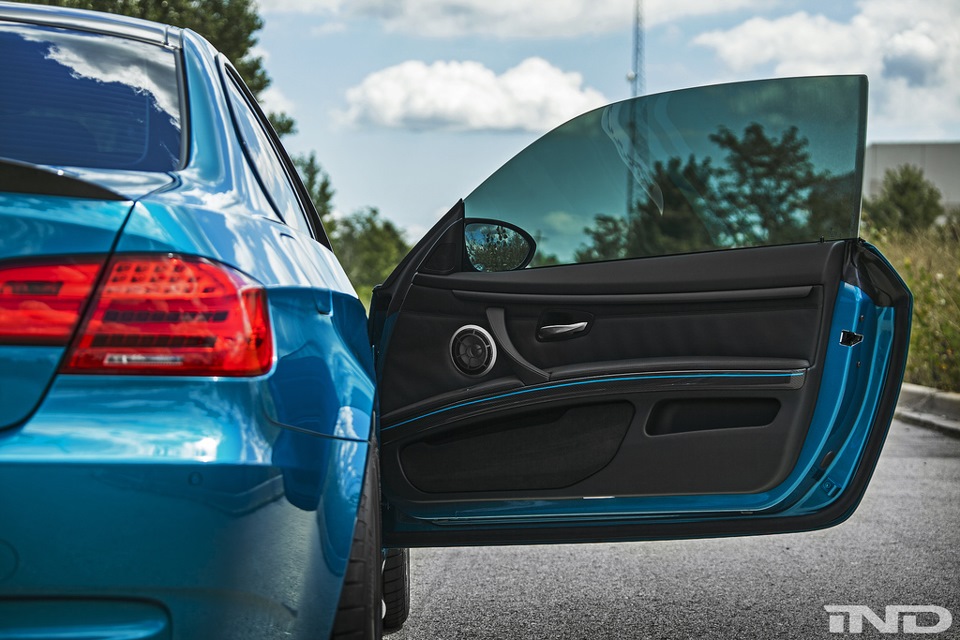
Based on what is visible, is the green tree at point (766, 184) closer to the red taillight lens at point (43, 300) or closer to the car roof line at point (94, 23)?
the car roof line at point (94, 23)

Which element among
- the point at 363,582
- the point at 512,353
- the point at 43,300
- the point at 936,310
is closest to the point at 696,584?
the point at 512,353

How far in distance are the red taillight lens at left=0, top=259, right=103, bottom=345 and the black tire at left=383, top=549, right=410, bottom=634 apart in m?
1.91

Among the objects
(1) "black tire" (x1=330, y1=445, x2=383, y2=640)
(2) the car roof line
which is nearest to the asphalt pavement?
(1) "black tire" (x1=330, y1=445, x2=383, y2=640)

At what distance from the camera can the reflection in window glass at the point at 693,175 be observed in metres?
2.81

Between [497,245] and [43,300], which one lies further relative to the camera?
[497,245]

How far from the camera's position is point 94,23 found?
2.57 metres

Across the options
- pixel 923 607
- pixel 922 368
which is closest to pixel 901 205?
pixel 922 368

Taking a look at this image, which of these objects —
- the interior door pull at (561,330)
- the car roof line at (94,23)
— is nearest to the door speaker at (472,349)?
the interior door pull at (561,330)

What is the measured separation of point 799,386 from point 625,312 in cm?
48

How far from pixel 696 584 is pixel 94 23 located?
9.99 feet

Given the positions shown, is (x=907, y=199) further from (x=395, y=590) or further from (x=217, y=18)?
(x=395, y=590)

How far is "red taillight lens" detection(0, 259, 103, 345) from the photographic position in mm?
1688

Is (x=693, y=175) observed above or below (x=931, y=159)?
below

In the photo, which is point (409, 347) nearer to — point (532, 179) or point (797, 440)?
point (532, 179)
